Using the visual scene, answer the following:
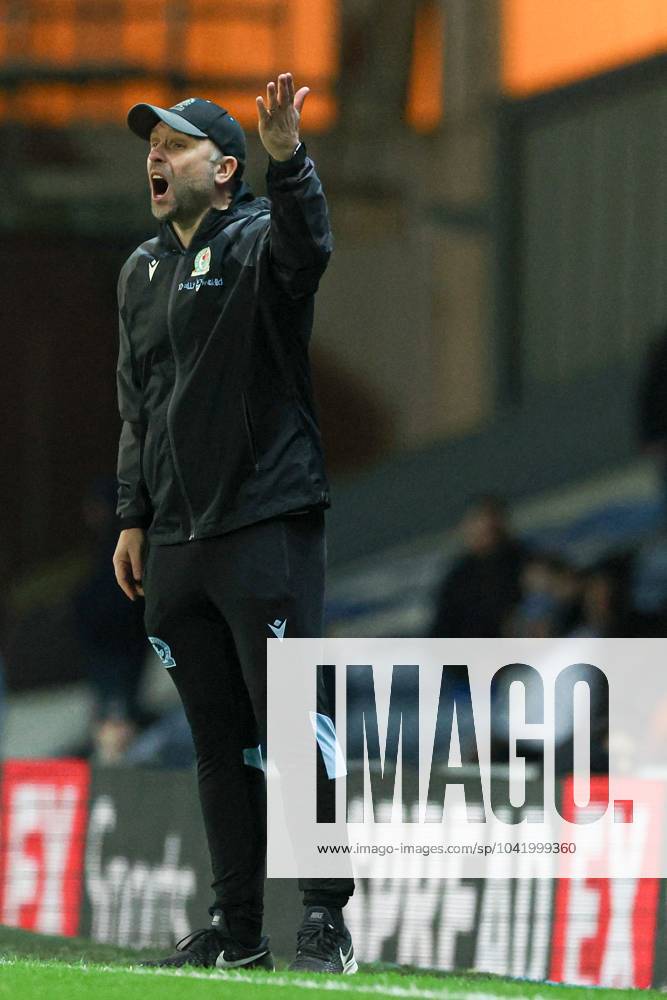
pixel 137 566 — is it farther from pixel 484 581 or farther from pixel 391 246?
pixel 391 246

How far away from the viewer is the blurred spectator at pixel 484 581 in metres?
10.7

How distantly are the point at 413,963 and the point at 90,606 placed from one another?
5.70m

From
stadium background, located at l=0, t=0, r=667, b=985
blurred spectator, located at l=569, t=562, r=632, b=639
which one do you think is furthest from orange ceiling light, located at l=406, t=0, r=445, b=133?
blurred spectator, located at l=569, t=562, r=632, b=639

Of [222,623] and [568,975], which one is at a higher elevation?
[222,623]

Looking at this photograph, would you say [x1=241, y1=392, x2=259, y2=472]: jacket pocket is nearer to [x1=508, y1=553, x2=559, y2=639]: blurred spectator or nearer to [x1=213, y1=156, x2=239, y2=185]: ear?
[x1=213, y1=156, x2=239, y2=185]: ear

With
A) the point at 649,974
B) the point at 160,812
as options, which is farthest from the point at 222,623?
the point at 160,812

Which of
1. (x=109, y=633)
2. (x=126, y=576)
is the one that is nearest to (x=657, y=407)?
(x=109, y=633)

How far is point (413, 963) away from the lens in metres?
6.97

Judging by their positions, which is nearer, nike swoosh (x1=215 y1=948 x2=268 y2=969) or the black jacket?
the black jacket

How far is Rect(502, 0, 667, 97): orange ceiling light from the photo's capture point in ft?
49.6

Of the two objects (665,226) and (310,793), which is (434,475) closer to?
(665,226)

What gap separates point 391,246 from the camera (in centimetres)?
1639

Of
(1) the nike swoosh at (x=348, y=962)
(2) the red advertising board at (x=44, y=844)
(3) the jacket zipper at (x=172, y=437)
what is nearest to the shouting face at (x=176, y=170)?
(3) the jacket zipper at (x=172, y=437)

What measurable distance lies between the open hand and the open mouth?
1.39ft
